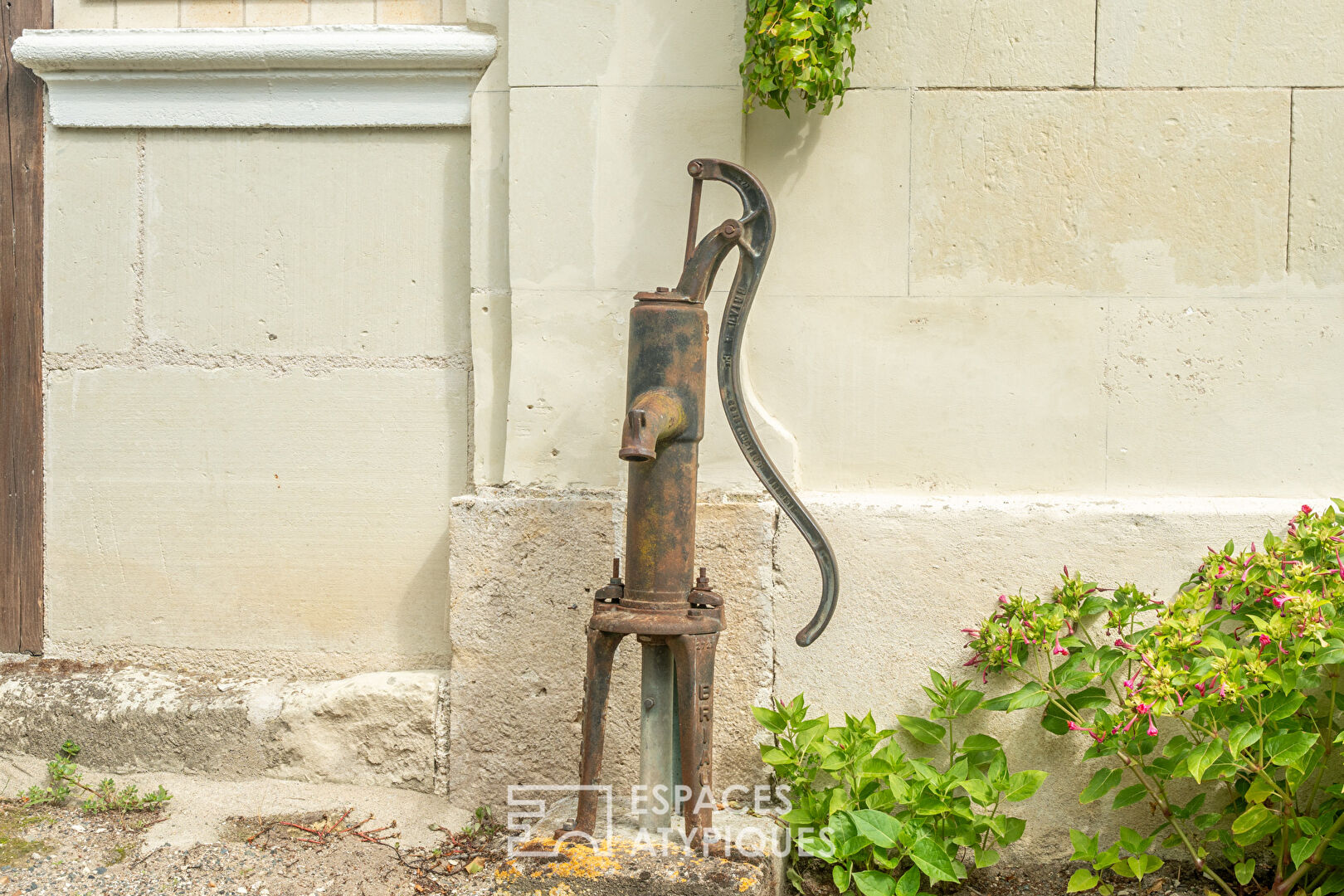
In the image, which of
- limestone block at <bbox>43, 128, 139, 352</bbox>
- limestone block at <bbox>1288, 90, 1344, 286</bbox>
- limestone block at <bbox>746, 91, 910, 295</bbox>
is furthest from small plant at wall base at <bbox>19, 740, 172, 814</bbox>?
limestone block at <bbox>1288, 90, 1344, 286</bbox>

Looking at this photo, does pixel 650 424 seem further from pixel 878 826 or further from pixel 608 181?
pixel 878 826

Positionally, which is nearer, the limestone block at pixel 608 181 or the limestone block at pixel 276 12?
the limestone block at pixel 608 181

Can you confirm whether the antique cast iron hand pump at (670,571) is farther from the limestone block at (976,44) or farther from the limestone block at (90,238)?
the limestone block at (90,238)

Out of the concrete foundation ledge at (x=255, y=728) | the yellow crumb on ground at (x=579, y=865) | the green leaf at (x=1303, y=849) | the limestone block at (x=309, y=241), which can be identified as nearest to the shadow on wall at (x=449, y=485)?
the limestone block at (x=309, y=241)

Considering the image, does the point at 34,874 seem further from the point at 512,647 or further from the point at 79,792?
the point at 512,647

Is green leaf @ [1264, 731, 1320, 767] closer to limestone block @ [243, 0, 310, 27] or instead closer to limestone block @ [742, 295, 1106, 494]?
limestone block @ [742, 295, 1106, 494]

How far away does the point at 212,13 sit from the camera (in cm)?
294

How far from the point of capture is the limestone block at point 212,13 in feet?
9.62

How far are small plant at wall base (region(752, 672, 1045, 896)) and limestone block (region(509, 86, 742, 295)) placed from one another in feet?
3.86

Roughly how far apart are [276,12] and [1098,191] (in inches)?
87.9

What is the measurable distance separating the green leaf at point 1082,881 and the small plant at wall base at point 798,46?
190cm

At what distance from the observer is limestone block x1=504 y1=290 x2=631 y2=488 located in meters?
2.73

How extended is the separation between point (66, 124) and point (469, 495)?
59.9 inches

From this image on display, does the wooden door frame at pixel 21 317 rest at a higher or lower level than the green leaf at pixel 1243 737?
higher
